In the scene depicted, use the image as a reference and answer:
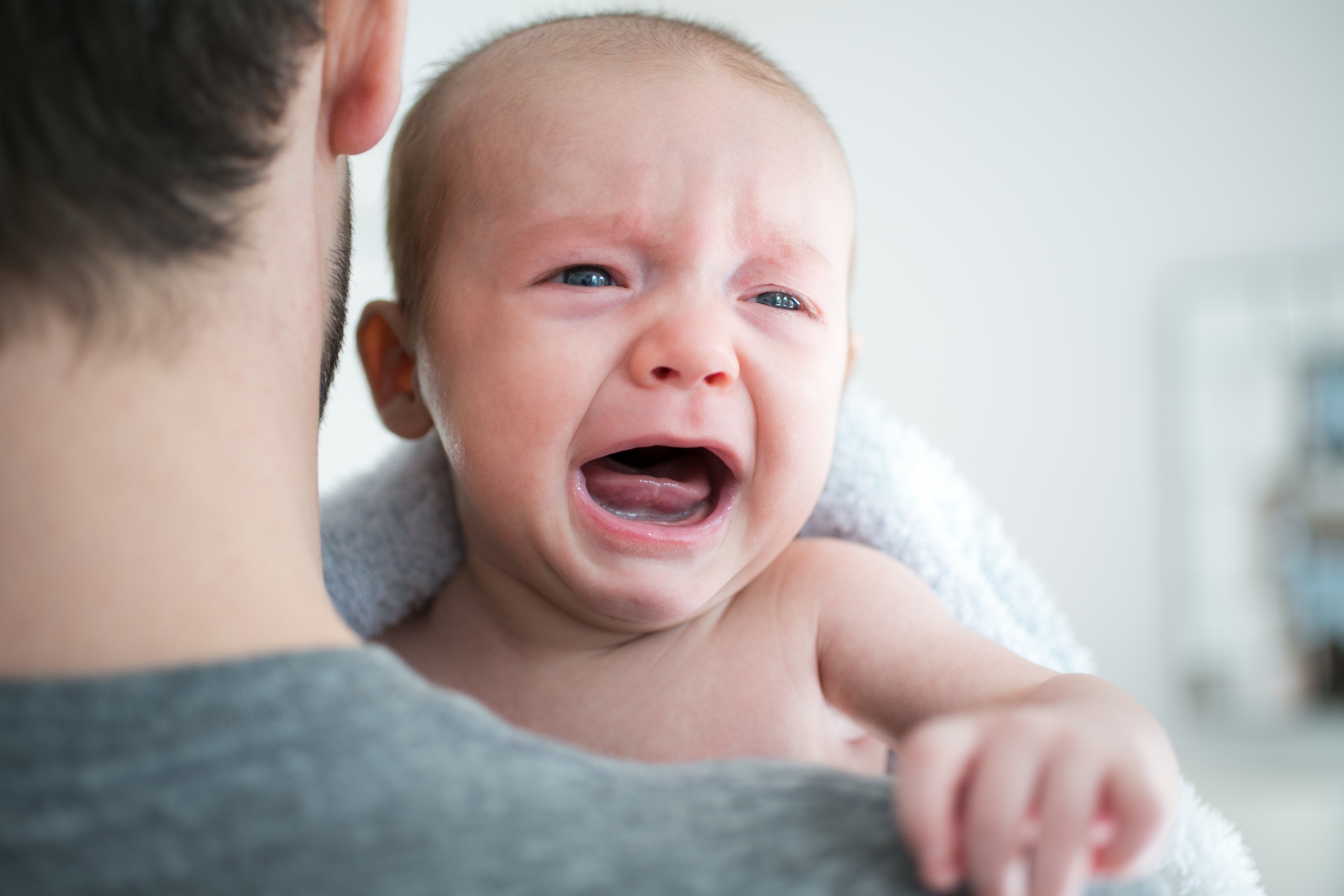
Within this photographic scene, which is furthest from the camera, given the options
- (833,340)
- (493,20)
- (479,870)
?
(493,20)

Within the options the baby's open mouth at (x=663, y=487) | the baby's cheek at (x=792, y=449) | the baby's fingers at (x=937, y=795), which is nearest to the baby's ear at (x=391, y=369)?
the baby's open mouth at (x=663, y=487)

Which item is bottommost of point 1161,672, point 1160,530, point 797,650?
point 1161,672

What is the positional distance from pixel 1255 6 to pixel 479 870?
413 cm

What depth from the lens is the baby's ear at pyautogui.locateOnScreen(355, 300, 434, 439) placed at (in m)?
0.94

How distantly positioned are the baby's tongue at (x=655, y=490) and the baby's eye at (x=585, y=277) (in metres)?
0.13

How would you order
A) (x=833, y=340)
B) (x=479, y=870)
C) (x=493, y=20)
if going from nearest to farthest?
(x=479, y=870) < (x=833, y=340) < (x=493, y=20)

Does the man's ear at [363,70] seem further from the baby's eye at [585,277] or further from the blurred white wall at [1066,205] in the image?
the blurred white wall at [1066,205]

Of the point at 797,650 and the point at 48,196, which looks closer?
the point at 48,196

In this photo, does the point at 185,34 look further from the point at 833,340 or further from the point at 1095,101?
the point at 1095,101

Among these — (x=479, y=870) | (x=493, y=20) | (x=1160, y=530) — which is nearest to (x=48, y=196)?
(x=479, y=870)

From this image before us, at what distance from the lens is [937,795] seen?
0.39 metres

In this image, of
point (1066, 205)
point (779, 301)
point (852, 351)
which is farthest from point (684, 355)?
point (1066, 205)

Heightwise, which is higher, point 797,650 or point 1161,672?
point 797,650

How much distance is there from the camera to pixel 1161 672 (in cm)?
354
